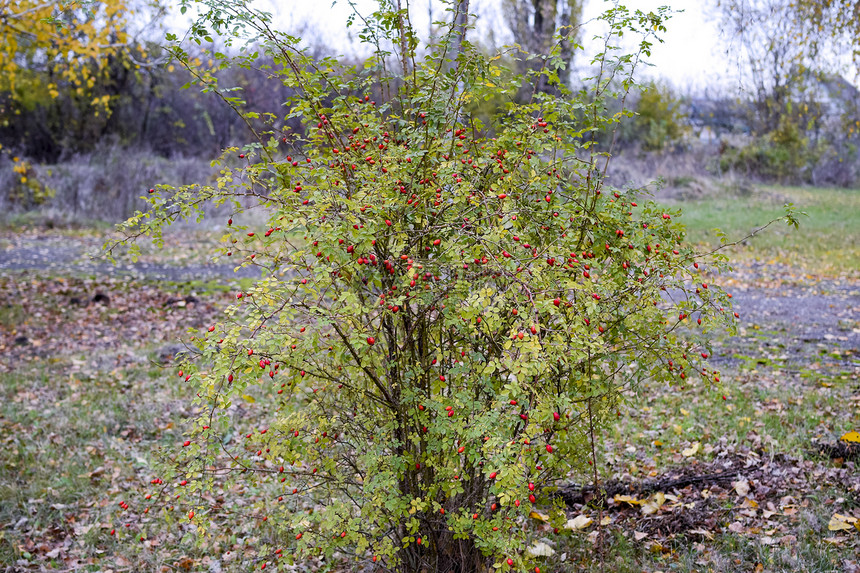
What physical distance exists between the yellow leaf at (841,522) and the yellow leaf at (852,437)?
87cm

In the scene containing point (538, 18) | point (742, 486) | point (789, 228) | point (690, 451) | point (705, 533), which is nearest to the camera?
point (705, 533)

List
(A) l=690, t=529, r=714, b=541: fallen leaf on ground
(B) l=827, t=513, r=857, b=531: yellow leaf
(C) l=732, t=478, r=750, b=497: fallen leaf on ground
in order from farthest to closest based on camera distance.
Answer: (C) l=732, t=478, r=750, b=497: fallen leaf on ground → (A) l=690, t=529, r=714, b=541: fallen leaf on ground → (B) l=827, t=513, r=857, b=531: yellow leaf

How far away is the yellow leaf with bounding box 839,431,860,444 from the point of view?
4.27m

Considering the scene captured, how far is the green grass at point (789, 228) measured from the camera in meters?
13.2

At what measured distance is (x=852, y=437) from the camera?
4297 mm

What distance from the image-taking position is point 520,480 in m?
2.28

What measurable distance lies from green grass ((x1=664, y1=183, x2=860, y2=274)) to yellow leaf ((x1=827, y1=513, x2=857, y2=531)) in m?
7.97

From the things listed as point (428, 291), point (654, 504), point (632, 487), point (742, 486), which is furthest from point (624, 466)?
point (428, 291)

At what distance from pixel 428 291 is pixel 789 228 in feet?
54.0

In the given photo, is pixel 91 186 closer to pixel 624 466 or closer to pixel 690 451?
pixel 624 466

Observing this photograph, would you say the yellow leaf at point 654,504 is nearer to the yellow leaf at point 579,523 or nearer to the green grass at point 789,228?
the yellow leaf at point 579,523

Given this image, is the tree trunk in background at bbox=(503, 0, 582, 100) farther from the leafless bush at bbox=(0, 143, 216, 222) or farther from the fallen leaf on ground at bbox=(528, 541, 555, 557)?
the fallen leaf on ground at bbox=(528, 541, 555, 557)

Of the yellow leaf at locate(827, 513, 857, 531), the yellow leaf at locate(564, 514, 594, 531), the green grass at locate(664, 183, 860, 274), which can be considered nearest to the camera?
the yellow leaf at locate(827, 513, 857, 531)

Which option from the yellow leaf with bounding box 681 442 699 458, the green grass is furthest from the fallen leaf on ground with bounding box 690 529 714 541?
the green grass
